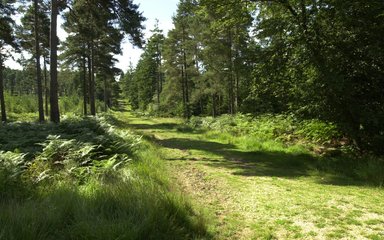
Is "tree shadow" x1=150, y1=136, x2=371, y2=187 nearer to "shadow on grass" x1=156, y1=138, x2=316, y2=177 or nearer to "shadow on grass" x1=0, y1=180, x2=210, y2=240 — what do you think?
"shadow on grass" x1=156, y1=138, x2=316, y2=177

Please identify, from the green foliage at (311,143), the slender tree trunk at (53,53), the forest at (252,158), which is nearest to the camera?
the forest at (252,158)

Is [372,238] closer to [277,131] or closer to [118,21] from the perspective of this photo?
[277,131]

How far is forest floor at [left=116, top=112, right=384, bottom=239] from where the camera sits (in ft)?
16.8

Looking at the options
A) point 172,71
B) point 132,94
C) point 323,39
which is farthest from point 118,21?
point 132,94

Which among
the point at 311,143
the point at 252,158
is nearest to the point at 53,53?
the point at 252,158

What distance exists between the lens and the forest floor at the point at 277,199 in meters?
5.13

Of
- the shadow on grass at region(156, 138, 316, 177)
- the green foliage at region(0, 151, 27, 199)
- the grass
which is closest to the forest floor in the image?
the shadow on grass at region(156, 138, 316, 177)

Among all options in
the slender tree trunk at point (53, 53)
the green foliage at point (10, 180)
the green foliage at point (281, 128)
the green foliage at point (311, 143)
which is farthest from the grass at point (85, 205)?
the slender tree trunk at point (53, 53)

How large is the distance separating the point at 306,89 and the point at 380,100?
7.13ft

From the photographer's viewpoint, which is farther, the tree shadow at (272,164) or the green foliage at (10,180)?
the tree shadow at (272,164)

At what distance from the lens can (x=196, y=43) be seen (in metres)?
33.6

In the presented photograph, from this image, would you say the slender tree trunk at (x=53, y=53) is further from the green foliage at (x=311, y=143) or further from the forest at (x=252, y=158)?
the green foliage at (x=311, y=143)

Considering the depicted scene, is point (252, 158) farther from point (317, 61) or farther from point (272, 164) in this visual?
point (317, 61)

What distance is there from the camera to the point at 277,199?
6.76 meters
